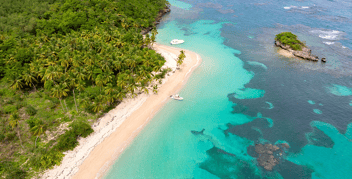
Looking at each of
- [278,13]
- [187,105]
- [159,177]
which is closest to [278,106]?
[187,105]

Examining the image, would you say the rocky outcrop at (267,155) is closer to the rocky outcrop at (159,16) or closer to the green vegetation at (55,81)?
the green vegetation at (55,81)

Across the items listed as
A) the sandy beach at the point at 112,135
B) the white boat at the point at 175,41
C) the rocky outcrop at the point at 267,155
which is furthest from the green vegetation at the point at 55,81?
the rocky outcrop at the point at 267,155

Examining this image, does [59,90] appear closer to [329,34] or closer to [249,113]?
[249,113]

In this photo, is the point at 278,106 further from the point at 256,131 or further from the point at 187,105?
the point at 187,105

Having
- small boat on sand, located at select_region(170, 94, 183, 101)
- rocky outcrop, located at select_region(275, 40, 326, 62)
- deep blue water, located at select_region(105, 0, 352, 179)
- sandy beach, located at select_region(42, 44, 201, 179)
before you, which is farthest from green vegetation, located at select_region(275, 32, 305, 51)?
small boat on sand, located at select_region(170, 94, 183, 101)

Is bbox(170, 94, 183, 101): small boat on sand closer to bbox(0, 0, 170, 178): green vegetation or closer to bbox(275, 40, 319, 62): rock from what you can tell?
bbox(0, 0, 170, 178): green vegetation

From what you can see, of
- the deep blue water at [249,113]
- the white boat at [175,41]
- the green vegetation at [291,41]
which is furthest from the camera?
the white boat at [175,41]
